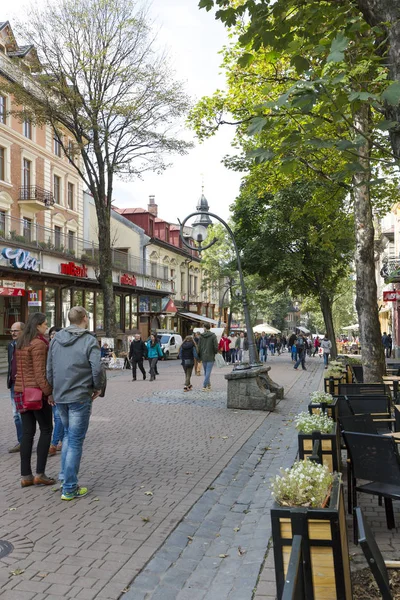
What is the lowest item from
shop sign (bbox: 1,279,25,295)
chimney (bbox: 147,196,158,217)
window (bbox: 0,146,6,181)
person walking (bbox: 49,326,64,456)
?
person walking (bbox: 49,326,64,456)

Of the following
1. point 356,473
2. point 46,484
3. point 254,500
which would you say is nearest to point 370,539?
point 356,473

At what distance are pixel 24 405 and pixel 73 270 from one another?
22.2 m

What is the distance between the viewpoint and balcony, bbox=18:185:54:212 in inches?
1117

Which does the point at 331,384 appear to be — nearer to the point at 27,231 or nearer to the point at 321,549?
the point at 321,549

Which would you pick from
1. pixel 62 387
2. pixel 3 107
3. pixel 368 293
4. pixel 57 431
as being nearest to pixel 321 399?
pixel 62 387

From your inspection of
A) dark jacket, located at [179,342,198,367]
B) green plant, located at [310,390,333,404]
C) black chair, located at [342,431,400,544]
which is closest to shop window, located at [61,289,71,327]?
dark jacket, located at [179,342,198,367]

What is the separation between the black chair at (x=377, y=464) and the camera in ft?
14.6

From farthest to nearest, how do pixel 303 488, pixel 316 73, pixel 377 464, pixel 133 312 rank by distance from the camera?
pixel 133 312 < pixel 377 464 < pixel 316 73 < pixel 303 488

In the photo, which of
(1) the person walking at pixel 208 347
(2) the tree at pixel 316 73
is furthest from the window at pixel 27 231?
(2) the tree at pixel 316 73

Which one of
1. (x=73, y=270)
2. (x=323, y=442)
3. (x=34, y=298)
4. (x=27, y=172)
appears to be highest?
(x=27, y=172)

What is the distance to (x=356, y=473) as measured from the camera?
4703mm

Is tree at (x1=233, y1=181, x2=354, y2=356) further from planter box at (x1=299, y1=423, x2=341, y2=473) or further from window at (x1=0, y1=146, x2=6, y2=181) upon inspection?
planter box at (x1=299, y1=423, x2=341, y2=473)

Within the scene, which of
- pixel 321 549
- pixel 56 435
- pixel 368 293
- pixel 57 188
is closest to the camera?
Answer: pixel 321 549

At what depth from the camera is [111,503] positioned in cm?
553
